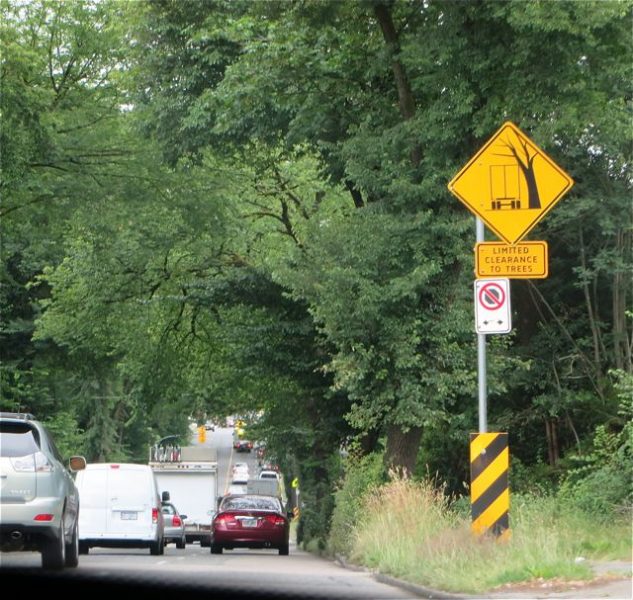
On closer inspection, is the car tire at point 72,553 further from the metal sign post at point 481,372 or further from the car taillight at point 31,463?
the metal sign post at point 481,372

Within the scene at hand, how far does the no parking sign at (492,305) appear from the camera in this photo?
14883mm

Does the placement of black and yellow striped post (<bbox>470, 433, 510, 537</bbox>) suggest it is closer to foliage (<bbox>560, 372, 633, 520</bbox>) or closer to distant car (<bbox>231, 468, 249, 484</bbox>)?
foliage (<bbox>560, 372, 633, 520</bbox>)

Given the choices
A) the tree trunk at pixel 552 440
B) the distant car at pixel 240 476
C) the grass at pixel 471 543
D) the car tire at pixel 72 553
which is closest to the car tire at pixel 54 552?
the car tire at pixel 72 553

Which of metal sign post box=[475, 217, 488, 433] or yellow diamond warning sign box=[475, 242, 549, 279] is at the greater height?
yellow diamond warning sign box=[475, 242, 549, 279]

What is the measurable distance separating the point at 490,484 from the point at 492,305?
2120 millimetres

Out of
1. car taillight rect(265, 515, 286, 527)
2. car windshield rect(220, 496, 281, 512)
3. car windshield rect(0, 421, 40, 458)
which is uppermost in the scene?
car windshield rect(0, 421, 40, 458)

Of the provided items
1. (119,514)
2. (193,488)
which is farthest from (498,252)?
(193,488)

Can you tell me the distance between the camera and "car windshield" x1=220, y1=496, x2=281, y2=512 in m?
33.2

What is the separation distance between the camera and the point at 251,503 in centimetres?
3344

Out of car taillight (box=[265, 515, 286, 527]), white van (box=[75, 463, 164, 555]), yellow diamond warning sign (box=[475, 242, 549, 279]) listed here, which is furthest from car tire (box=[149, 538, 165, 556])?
yellow diamond warning sign (box=[475, 242, 549, 279])

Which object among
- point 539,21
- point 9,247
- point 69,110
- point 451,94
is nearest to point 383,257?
point 451,94

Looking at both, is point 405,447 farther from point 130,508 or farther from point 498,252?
point 498,252

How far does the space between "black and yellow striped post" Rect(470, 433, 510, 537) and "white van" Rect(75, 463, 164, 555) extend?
12927mm

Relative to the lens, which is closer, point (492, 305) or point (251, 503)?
point (492, 305)
